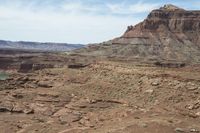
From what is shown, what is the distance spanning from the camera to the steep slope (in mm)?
151625

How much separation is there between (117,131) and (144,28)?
137m

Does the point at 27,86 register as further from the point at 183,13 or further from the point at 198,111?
the point at 183,13

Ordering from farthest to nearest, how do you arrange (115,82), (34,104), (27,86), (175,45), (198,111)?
(175,45), (27,86), (115,82), (34,104), (198,111)

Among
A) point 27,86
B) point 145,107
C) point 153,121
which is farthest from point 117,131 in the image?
point 27,86

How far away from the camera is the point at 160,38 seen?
16088 centimetres

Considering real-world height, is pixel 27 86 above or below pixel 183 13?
below

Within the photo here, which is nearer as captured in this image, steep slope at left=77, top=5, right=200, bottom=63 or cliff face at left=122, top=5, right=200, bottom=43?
steep slope at left=77, top=5, right=200, bottom=63

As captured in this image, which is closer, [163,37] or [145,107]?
[145,107]

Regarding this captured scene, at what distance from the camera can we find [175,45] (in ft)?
507

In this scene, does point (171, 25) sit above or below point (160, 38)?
above

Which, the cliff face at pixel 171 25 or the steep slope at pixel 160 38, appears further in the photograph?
the cliff face at pixel 171 25

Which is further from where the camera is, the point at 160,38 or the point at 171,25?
the point at 171,25

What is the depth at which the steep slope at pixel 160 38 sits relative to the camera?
151625 millimetres

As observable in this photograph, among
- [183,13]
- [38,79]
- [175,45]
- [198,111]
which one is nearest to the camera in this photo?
[198,111]
